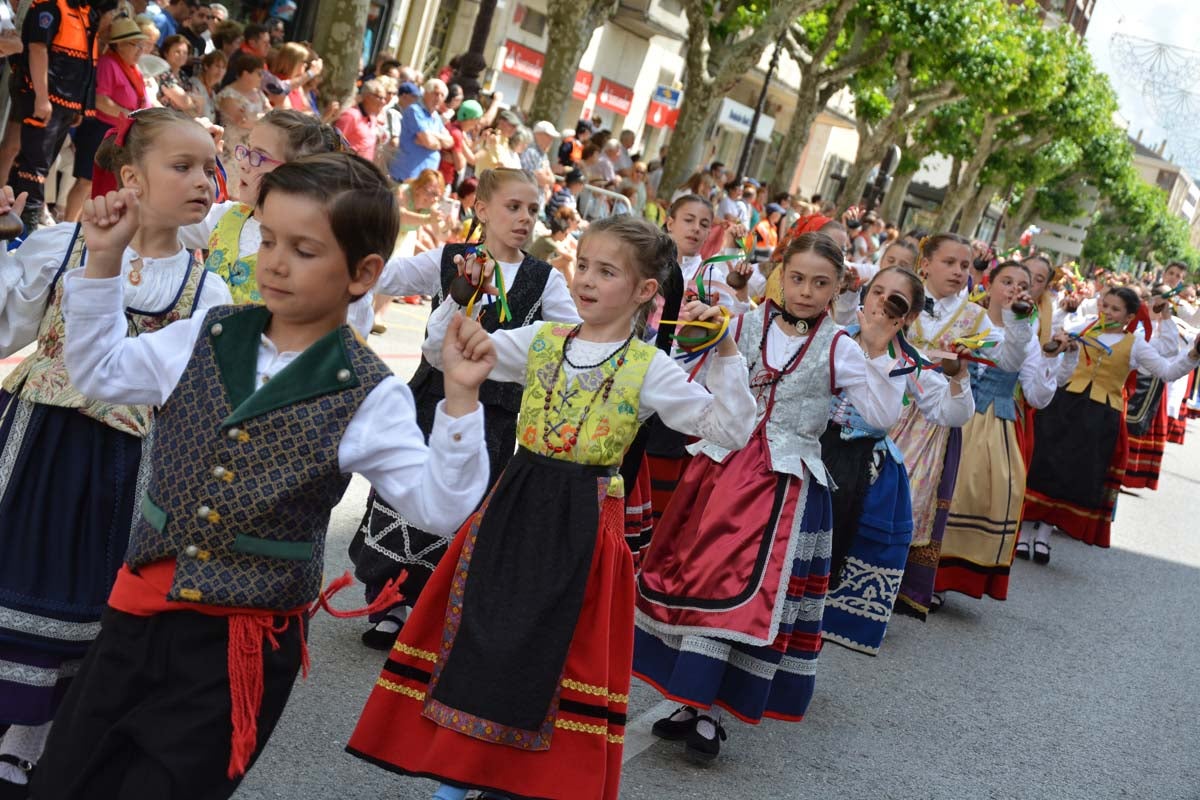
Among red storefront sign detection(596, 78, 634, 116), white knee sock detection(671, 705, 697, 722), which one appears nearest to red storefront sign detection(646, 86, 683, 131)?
red storefront sign detection(596, 78, 634, 116)

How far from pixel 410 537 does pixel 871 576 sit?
1962 mm

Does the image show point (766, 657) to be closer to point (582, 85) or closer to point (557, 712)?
point (557, 712)

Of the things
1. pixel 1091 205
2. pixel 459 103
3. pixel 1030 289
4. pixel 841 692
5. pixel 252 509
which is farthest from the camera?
pixel 1091 205

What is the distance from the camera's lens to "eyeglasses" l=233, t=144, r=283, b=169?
4316mm

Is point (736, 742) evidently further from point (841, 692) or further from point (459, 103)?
point (459, 103)

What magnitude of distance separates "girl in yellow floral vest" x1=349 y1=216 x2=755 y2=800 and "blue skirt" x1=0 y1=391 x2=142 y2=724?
0.85m

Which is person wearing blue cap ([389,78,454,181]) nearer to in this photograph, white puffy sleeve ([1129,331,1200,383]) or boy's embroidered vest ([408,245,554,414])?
white puffy sleeve ([1129,331,1200,383])

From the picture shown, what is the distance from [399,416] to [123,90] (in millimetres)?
7693

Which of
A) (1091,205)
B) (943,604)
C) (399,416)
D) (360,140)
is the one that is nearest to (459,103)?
(360,140)

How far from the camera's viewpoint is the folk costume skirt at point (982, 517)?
7984 mm

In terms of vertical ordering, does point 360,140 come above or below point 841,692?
above

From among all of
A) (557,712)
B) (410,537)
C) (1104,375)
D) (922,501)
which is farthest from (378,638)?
(1104,375)

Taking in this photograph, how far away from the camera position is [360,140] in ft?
39.6

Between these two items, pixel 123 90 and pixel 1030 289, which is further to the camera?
pixel 123 90
